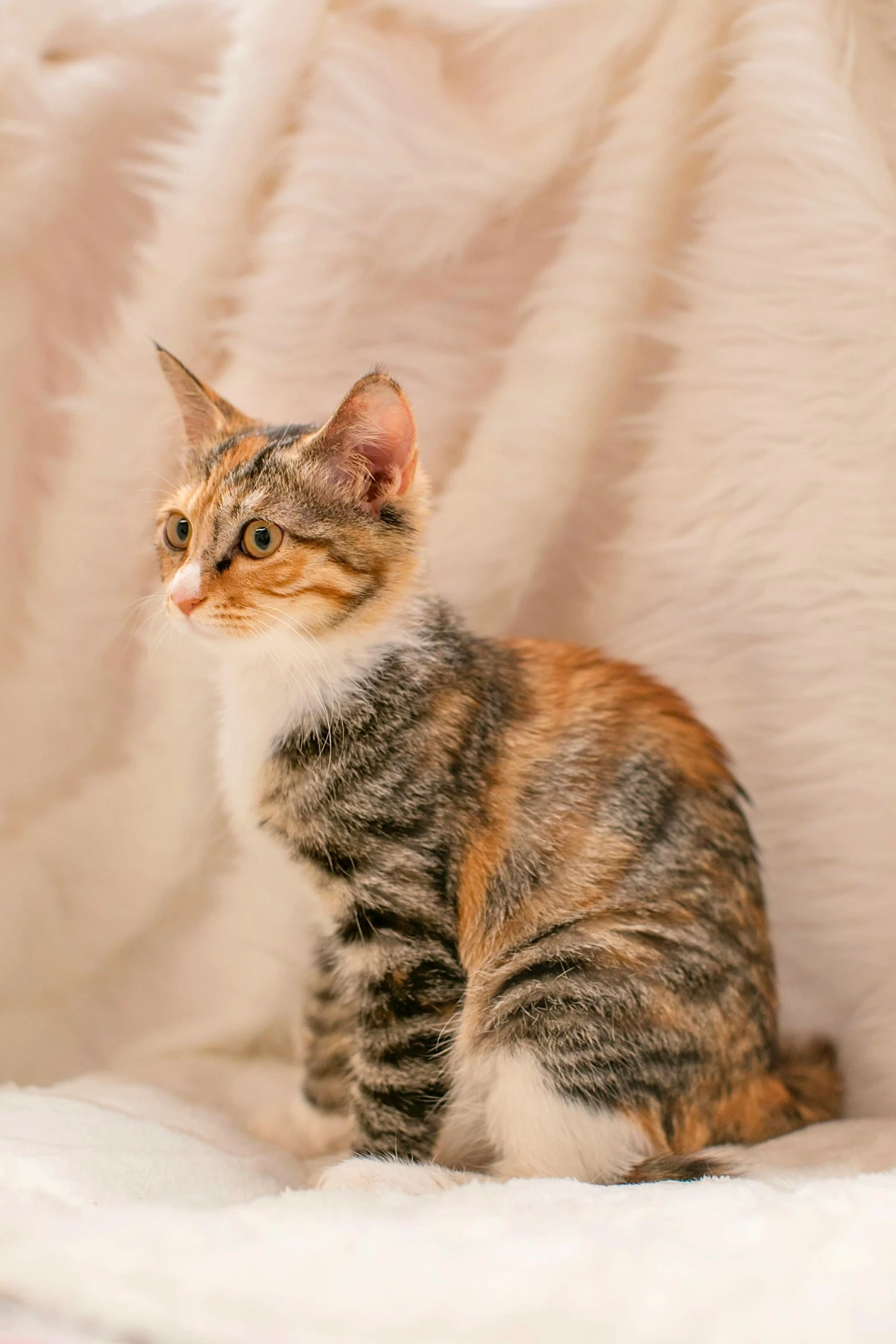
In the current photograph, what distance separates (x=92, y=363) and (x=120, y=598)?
35 centimetres

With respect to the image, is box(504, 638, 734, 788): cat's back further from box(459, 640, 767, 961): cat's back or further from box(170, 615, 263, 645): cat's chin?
box(170, 615, 263, 645): cat's chin

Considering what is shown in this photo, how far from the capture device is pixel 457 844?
132 cm

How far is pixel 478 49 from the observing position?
1505 mm

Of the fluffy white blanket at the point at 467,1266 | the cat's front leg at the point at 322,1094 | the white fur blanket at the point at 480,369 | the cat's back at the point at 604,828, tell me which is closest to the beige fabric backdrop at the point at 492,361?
the white fur blanket at the point at 480,369

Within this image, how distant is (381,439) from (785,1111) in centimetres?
101

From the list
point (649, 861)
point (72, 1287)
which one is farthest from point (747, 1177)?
point (72, 1287)

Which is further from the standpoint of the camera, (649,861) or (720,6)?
(720,6)

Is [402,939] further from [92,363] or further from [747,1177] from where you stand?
[92,363]

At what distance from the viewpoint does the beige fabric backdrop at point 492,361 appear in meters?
1.47

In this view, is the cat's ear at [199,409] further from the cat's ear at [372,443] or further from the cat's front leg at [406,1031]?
the cat's front leg at [406,1031]

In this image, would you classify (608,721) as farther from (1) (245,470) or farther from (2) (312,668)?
(1) (245,470)

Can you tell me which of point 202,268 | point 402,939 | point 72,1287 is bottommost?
point 72,1287

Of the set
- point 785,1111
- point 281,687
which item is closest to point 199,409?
point 281,687

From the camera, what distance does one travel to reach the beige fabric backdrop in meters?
1.47
